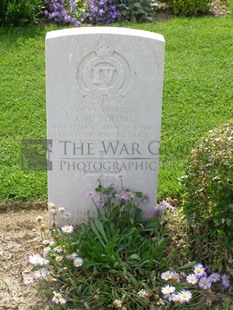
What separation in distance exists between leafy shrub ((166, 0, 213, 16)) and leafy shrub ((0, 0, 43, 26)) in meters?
1.88

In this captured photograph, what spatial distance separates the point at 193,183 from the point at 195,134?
5.91ft

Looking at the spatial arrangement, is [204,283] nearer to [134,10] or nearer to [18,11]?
[18,11]

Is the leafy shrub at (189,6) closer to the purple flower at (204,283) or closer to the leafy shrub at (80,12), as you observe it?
the leafy shrub at (80,12)

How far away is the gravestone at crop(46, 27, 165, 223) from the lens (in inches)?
A: 144

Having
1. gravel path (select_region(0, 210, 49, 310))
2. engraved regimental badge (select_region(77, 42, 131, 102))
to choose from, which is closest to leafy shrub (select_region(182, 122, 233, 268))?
engraved regimental badge (select_region(77, 42, 131, 102))

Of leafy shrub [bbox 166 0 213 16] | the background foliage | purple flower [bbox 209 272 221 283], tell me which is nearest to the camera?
purple flower [bbox 209 272 221 283]

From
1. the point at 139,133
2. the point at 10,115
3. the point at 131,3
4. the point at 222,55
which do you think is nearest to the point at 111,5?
the point at 131,3

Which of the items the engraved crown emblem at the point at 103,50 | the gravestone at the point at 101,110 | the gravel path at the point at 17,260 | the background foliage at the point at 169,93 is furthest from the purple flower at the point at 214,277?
the engraved crown emblem at the point at 103,50

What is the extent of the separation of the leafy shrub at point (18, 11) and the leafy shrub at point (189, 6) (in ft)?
6.17

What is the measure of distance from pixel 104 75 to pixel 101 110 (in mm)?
238

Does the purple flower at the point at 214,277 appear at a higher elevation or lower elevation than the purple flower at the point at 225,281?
higher

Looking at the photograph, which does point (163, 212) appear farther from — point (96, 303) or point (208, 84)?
point (208, 84)

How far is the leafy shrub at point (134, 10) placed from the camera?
25.6 ft

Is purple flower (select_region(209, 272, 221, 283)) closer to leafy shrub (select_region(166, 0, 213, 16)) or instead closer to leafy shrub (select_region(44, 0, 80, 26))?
leafy shrub (select_region(44, 0, 80, 26))
